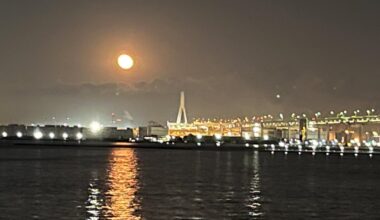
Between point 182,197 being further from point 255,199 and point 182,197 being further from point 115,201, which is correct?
point 115,201

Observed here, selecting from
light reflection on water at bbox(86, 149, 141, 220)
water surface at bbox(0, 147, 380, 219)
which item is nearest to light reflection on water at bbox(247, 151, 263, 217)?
water surface at bbox(0, 147, 380, 219)

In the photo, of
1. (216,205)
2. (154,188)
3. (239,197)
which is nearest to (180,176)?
(154,188)

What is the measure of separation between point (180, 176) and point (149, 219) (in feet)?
77.6

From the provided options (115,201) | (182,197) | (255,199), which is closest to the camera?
(115,201)

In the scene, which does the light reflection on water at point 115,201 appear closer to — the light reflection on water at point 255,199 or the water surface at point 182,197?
the water surface at point 182,197

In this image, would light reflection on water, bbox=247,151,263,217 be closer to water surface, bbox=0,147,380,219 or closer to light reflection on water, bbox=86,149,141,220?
water surface, bbox=0,147,380,219

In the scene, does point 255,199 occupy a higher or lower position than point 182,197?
lower

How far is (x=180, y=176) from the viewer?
48250 mm

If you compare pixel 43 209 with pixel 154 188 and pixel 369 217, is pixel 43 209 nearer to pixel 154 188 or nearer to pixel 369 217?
pixel 154 188

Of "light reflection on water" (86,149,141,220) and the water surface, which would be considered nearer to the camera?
"light reflection on water" (86,149,141,220)

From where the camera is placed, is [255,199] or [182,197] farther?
[255,199]

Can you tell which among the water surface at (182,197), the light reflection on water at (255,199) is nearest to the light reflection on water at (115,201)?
the water surface at (182,197)

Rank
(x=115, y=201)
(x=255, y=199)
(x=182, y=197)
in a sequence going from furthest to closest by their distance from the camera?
(x=255, y=199) < (x=182, y=197) < (x=115, y=201)

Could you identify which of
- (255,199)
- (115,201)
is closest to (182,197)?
(255,199)
